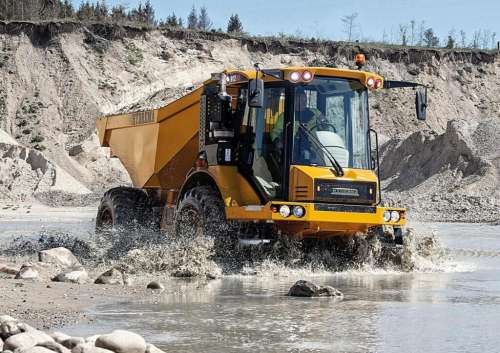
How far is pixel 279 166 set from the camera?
40.5 ft

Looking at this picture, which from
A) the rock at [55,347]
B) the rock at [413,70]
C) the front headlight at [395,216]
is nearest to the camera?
the rock at [55,347]

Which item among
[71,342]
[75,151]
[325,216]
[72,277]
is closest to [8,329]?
[71,342]

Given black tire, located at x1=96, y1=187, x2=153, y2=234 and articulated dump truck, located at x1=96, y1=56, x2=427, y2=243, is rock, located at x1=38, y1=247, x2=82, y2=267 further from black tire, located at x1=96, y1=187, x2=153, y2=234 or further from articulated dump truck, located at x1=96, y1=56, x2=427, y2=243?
black tire, located at x1=96, y1=187, x2=153, y2=234

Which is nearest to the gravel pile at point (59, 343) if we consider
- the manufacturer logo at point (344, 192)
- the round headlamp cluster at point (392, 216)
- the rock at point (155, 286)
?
the rock at point (155, 286)

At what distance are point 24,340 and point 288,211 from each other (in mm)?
6464

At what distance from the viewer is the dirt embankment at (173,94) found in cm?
3503

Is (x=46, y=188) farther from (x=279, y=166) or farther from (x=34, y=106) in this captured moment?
(x=279, y=166)

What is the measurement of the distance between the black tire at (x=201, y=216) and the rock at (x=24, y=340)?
6.71 m

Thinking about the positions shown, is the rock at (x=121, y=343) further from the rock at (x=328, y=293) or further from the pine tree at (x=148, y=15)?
the pine tree at (x=148, y=15)

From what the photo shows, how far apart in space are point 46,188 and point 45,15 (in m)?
22.5

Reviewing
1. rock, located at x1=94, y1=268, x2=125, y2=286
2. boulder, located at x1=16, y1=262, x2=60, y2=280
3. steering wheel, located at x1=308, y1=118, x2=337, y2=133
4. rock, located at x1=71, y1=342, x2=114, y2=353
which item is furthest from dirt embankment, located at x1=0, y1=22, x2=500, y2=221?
rock, located at x1=71, y1=342, x2=114, y2=353

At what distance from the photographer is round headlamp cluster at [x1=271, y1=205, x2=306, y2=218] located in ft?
39.2

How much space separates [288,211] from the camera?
11961mm

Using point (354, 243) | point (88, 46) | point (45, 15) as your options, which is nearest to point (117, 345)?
point (354, 243)
